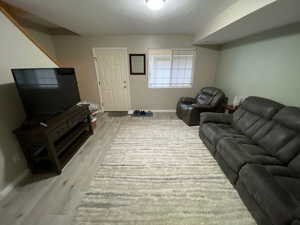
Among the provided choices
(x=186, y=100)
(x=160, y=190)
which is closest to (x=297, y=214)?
(x=160, y=190)

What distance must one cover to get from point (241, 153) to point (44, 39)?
5.10 meters

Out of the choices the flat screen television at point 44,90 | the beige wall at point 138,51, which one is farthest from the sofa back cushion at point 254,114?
the flat screen television at point 44,90

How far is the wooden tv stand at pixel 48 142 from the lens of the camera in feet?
5.44

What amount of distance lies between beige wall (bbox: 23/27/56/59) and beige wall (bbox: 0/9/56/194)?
1755 millimetres

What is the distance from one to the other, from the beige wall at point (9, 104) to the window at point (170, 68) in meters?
2.97

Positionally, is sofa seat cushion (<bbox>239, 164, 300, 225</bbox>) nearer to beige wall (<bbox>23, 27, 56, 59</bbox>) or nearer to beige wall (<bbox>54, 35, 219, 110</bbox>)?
beige wall (<bbox>54, 35, 219, 110</bbox>)

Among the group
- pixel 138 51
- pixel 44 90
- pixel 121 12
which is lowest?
pixel 44 90

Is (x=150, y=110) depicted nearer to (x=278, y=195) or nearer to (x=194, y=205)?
(x=194, y=205)

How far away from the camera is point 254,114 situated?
221 centimetres

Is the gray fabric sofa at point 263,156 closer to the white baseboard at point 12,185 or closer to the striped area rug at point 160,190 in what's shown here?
the striped area rug at point 160,190

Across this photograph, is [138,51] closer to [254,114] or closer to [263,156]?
[254,114]

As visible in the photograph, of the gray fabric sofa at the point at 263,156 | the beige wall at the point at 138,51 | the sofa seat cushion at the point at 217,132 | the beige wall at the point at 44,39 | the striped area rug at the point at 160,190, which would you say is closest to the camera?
the gray fabric sofa at the point at 263,156

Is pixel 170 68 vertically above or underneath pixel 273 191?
above

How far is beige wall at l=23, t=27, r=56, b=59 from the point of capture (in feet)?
10.3
